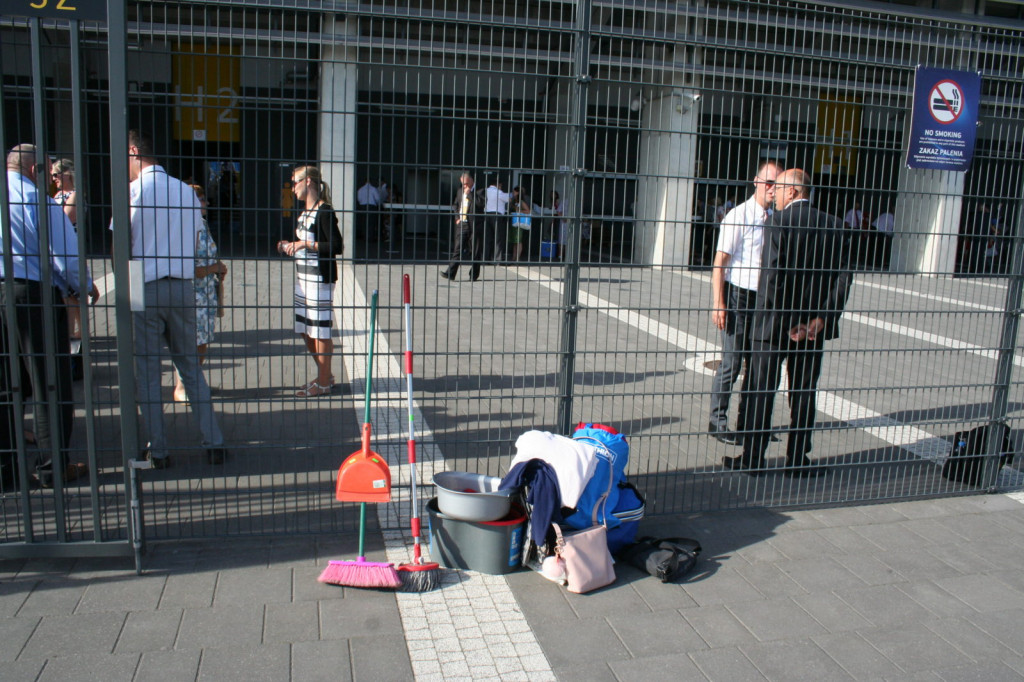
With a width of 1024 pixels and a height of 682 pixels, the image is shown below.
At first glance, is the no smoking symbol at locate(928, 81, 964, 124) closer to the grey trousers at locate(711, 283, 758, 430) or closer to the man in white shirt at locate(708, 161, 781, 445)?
the man in white shirt at locate(708, 161, 781, 445)

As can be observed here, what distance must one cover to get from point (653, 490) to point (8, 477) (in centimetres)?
377

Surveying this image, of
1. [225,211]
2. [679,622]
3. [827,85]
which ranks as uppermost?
[827,85]

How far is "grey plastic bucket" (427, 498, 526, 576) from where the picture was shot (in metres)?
3.85

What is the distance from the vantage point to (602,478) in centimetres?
Result: 394

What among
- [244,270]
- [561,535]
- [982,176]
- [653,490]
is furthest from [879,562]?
[244,270]

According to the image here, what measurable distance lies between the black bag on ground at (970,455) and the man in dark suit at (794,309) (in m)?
0.84

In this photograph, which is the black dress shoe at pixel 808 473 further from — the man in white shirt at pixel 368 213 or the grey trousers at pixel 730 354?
the man in white shirt at pixel 368 213

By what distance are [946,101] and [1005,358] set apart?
1638mm

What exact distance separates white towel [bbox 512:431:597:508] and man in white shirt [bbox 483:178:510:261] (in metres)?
0.92

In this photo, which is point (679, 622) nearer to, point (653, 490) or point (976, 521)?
point (653, 490)

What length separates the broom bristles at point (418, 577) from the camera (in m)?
3.67

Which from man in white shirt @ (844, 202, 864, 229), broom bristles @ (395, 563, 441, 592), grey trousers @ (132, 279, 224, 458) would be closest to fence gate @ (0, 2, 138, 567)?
grey trousers @ (132, 279, 224, 458)

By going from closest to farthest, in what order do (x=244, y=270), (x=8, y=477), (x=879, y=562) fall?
(x=244, y=270) → (x=879, y=562) → (x=8, y=477)

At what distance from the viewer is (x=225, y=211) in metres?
3.71
